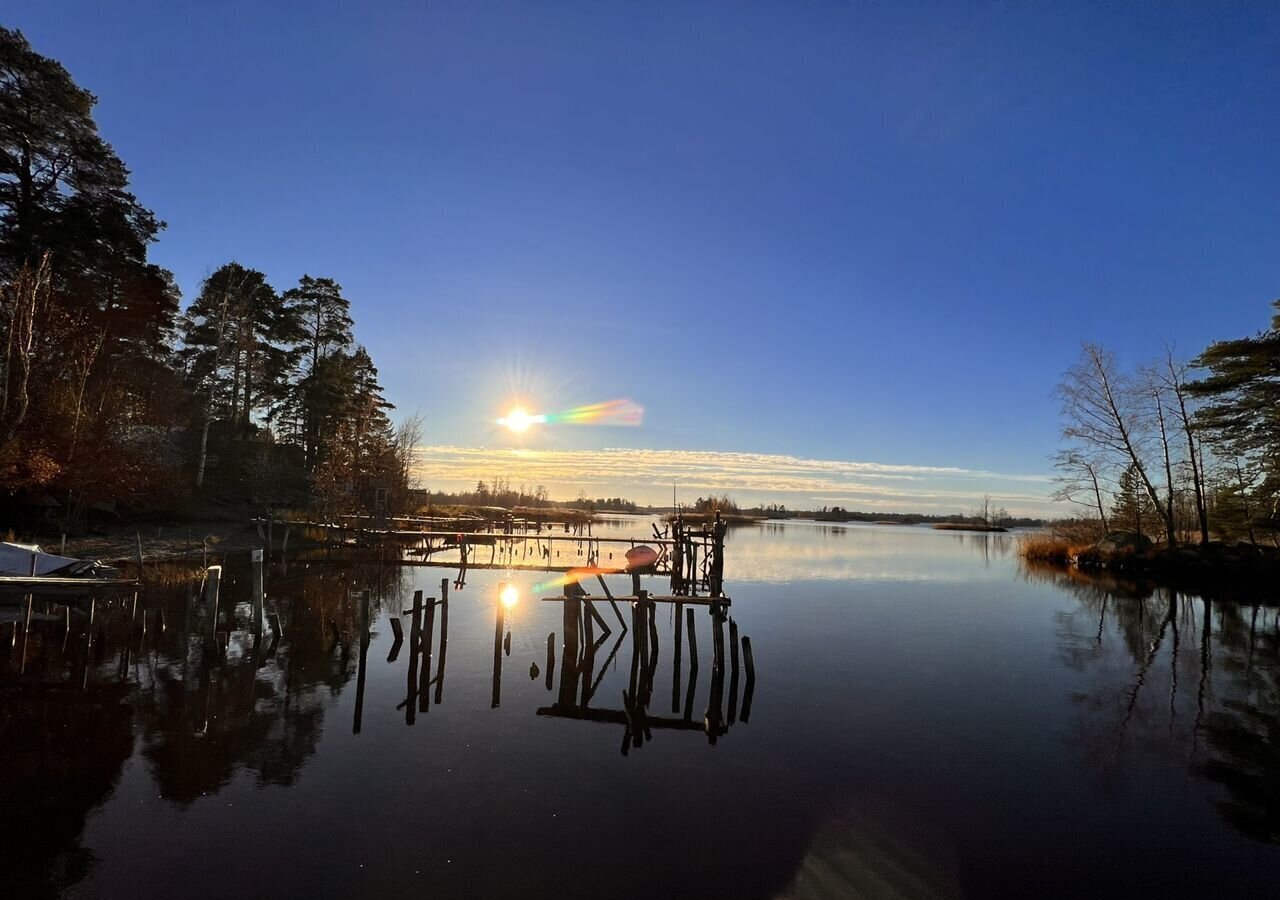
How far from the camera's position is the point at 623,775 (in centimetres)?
1064

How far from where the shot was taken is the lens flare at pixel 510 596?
26.6 meters

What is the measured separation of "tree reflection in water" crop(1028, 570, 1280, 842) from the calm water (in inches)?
3.6

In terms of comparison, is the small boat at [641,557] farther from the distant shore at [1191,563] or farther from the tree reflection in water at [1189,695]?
the distant shore at [1191,563]

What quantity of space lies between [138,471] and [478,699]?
1150 inches

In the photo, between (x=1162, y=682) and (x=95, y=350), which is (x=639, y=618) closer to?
(x=1162, y=682)

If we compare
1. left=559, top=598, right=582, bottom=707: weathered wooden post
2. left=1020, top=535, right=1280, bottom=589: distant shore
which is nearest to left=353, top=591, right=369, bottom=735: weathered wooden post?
left=559, top=598, right=582, bottom=707: weathered wooden post

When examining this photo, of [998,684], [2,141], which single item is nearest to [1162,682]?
[998,684]

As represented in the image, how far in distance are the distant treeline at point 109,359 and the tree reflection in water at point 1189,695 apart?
3683 cm

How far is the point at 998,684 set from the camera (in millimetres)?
17172

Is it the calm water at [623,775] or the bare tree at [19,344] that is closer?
the calm water at [623,775]

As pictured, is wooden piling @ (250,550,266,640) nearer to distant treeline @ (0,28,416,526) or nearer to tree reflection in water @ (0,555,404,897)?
tree reflection in water @ (0,555,404,897)

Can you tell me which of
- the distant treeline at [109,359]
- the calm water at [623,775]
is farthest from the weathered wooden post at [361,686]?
the distant treeline at [109,359]

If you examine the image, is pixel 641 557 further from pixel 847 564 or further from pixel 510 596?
pixel 847 564

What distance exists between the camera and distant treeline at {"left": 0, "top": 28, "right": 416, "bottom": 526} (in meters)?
28.9
